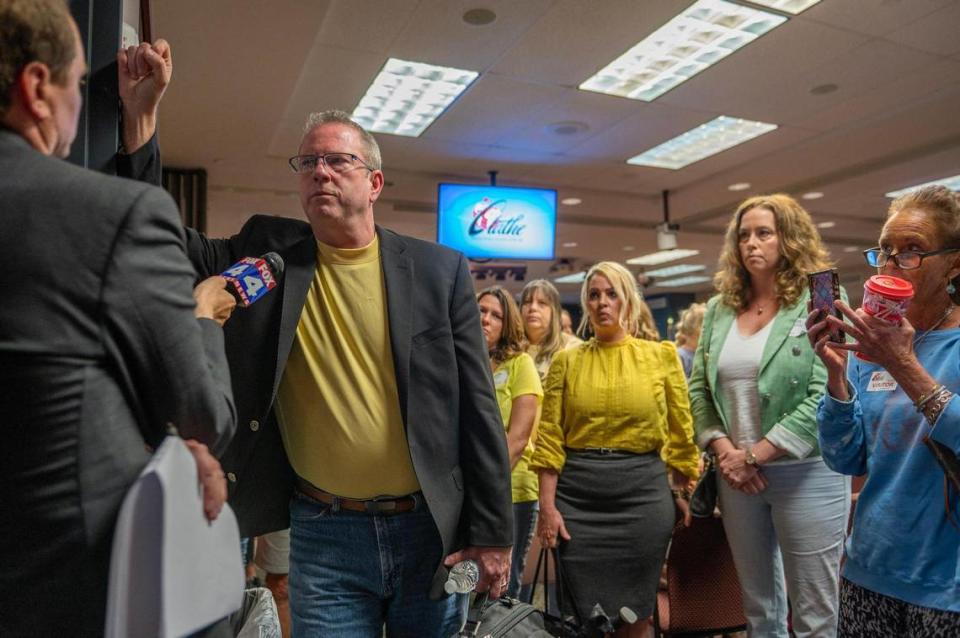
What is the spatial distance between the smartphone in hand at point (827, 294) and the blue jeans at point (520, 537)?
168 centimetres

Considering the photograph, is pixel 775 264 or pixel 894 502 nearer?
pixel 894 502

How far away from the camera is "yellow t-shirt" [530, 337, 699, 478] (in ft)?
8.27

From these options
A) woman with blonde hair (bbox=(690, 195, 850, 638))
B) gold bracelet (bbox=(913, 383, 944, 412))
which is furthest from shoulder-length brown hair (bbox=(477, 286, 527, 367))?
gold bracelet (bbox=(913, 383, 944, 412))

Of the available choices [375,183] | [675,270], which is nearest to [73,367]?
[375,183]

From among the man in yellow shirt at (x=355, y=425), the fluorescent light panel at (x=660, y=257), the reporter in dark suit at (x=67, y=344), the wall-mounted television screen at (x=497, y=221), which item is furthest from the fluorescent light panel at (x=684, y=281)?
the reporter in dark suit at (x=67, y=344)

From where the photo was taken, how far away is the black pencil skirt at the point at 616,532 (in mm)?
2457

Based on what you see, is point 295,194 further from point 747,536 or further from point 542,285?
point 747,536

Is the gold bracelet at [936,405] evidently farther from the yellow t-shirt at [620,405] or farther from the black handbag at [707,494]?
the yellow t-shirt at [620,405]

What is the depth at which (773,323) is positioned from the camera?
220 cm

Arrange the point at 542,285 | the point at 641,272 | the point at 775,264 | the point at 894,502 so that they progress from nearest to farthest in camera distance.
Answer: the point at 894,502, the point at 775,264, the point at 542,285, the point at 641,272

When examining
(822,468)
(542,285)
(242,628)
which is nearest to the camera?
(242,628)

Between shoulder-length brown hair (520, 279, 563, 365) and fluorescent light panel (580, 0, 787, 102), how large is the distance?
1.72 meters

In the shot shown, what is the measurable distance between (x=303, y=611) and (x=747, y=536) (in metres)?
1.46

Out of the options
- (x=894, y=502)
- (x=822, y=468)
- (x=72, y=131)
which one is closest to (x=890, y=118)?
(x=822, y=468)
